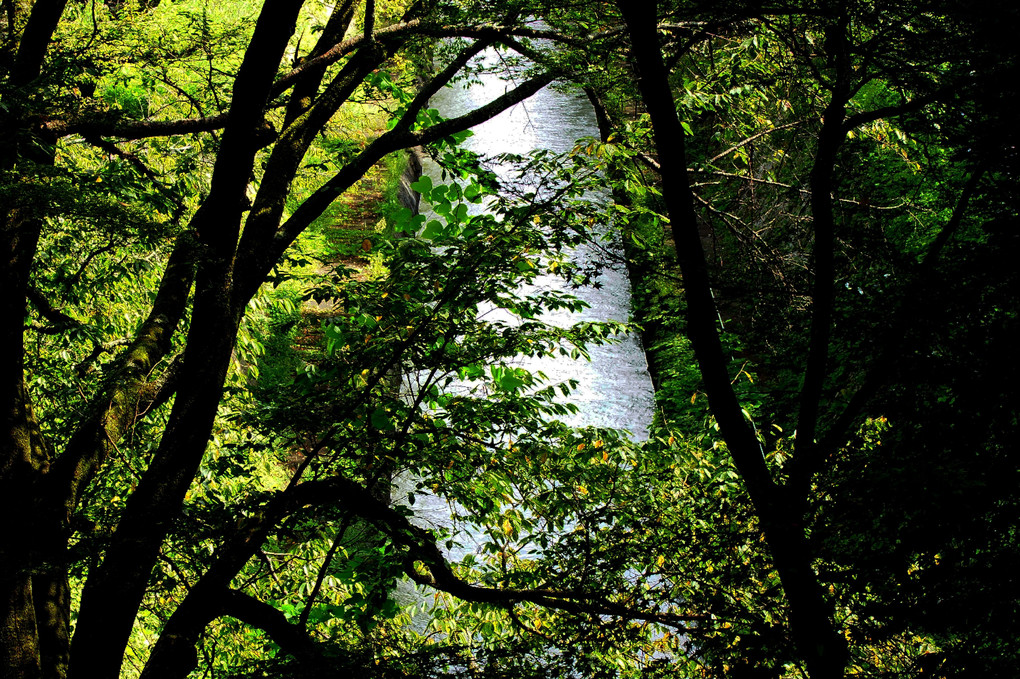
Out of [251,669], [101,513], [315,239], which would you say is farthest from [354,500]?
[315,239]

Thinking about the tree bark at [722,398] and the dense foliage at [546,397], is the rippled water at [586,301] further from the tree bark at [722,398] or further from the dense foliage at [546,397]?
the tree bark at [722,398]

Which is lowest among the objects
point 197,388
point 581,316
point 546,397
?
point 197,388

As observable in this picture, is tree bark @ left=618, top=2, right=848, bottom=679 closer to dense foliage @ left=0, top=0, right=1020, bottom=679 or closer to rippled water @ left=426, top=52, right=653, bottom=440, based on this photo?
dense foliage @ left=0, top=0, right=1020, bottom=679

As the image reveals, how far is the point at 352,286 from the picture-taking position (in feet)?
10.6

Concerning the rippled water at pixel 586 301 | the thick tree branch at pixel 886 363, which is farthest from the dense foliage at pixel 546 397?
the rippled water at pixel 586 301

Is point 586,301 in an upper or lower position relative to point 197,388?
upper

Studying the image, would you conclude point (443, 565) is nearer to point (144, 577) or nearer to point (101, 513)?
point (144, 577)

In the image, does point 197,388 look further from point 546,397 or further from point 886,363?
point 886,363

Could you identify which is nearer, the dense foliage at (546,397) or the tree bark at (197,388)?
the dense foliage at (546,397)

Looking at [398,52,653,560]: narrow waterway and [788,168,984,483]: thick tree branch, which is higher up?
[398,52,653,560]: narrow waterway

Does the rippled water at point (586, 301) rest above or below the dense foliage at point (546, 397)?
above

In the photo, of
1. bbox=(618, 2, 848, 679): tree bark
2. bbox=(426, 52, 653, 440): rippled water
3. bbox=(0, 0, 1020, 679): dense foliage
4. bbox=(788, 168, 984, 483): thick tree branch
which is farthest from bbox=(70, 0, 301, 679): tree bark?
bbox=(426, 52, 653, 440): rippled water

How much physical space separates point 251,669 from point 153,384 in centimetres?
127

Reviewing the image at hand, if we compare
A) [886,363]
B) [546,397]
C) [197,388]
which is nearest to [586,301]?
[546,397]
